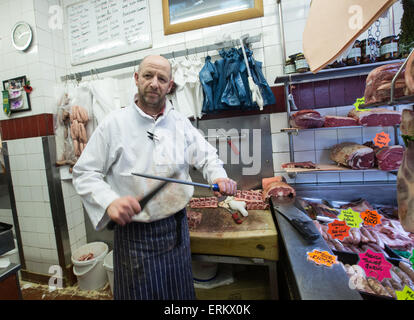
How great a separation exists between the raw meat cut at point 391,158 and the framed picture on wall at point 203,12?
2064 millimetres

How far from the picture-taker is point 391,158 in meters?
Result: 1.98

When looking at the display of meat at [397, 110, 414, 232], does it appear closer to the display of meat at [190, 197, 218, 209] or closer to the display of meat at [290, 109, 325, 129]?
the display of meat at [290, 109, 325, 129]

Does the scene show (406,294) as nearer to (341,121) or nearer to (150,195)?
(150,195)

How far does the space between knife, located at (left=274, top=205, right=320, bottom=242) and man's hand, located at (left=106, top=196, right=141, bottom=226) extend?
1164 millimetres

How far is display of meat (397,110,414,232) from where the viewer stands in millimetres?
818

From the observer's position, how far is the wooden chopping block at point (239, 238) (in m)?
1.66

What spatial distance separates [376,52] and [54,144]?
3.93 metres

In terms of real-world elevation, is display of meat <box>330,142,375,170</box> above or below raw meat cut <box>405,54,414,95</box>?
below

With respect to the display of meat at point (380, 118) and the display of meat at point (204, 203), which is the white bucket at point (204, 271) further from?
the display of meat at point (380, 118)

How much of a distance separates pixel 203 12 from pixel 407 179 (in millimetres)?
2809

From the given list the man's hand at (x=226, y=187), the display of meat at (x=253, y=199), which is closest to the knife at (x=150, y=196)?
the man's hand at (x=226, y=187)

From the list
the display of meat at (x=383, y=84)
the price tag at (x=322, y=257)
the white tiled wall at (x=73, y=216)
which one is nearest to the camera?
the display of meat at (x=383, y=84)

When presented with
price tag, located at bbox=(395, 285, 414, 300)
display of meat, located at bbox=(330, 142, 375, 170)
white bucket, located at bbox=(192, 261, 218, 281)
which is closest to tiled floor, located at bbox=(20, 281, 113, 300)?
white bucket, located at bbox=(192, 261, 218, 281)

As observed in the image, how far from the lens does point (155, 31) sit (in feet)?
9.29
